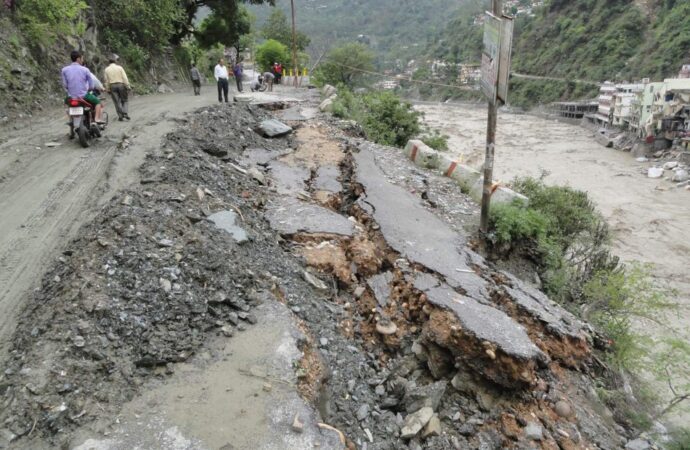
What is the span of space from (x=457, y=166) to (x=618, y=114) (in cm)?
3695

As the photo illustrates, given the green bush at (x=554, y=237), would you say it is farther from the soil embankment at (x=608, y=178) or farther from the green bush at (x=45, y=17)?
the green bush at (x=45, y=17)

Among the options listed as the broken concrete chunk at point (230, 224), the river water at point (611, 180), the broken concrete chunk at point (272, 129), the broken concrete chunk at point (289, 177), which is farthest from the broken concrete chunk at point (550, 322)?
the broken concrete chunk at point (272, 129)

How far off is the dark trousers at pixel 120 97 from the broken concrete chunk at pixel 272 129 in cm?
243

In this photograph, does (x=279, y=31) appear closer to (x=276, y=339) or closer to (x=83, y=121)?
(x=83, y=121)

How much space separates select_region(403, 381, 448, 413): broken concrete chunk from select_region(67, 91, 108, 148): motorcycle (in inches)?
220

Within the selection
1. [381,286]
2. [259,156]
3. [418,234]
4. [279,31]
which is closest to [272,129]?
[259,156]

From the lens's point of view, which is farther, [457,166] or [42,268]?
[457,166]

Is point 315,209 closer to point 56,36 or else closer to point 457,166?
point 457,166

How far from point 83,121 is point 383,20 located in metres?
157

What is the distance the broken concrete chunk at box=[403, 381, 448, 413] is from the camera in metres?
3.32

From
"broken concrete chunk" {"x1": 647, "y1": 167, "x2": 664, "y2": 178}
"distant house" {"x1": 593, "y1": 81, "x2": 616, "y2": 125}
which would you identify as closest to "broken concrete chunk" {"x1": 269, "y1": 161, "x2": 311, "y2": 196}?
"broken concrete chunk" {"x1": 647, "y1": 167, "x2": 664, "y2": 178}

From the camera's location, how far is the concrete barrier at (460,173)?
286 inches

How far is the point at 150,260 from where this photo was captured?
346 cm

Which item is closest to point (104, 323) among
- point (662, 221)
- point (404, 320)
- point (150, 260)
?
point (150, 260)
